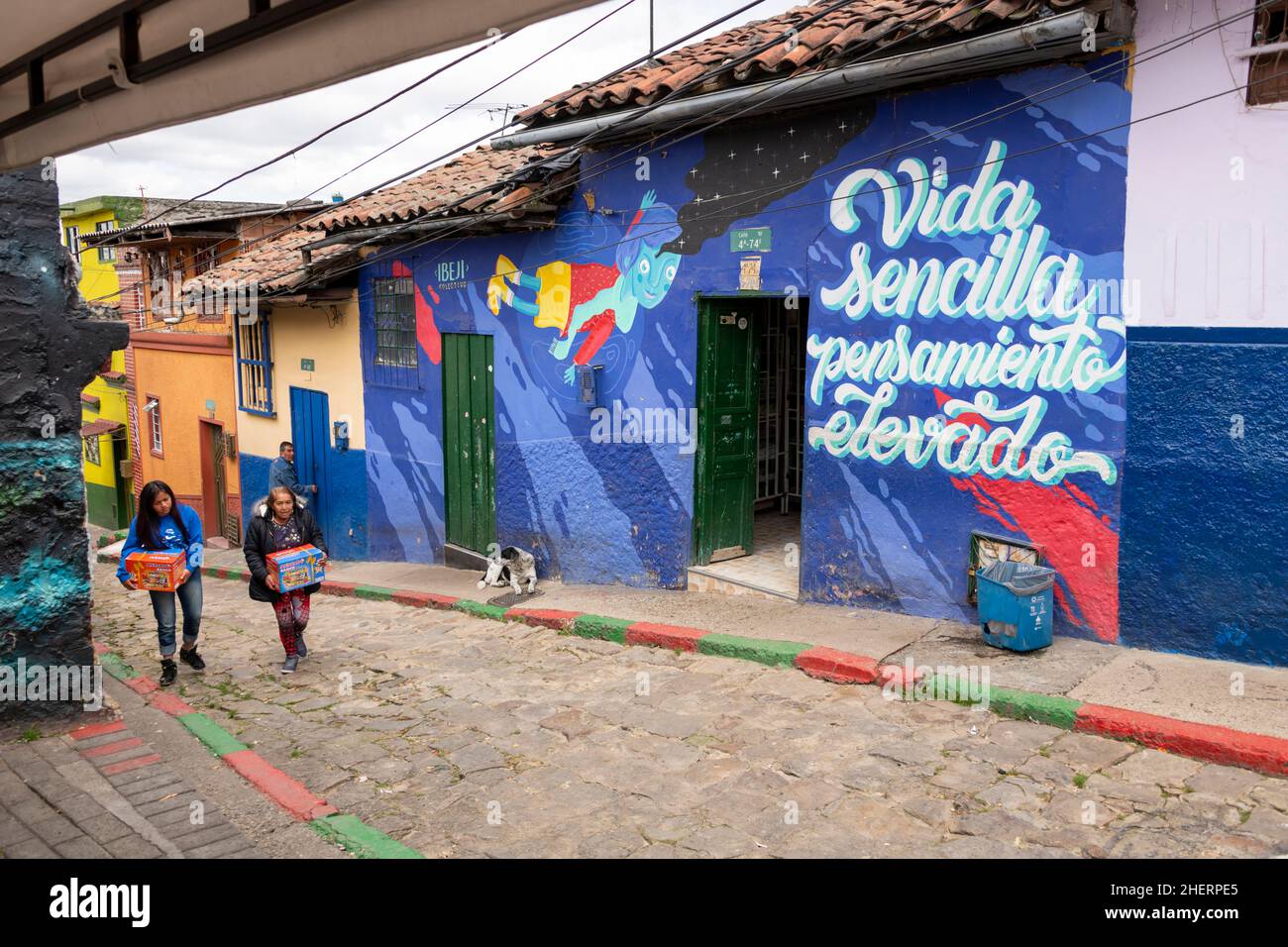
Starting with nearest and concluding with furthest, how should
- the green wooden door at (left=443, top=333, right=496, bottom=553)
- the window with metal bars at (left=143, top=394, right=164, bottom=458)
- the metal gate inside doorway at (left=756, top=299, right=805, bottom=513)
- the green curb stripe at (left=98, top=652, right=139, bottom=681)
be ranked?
the green curb stripe at (left=98, top=652, right=139, bottom=681) → the metal gate inside doorway at (left=756, top=299, right=805, bottom=513) → the green wooden door at (left=443, top=333, right=496, bottom=553) → the window with metal bars at (left=143, top=394, right=164, bottom=458)

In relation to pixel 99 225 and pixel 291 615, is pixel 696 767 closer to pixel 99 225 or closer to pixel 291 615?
pixel 291 615

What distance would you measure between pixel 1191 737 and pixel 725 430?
5.24m

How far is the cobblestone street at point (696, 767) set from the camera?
16.7ft

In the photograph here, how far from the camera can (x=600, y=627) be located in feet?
30.1

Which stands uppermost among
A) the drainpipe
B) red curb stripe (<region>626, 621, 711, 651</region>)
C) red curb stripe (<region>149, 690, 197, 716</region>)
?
the drainpipe

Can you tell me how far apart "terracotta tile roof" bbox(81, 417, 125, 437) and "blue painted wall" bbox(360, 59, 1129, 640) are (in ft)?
53.2

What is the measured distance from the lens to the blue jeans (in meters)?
8.13

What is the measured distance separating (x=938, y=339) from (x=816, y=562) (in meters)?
2.14

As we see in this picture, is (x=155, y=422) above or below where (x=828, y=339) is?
below

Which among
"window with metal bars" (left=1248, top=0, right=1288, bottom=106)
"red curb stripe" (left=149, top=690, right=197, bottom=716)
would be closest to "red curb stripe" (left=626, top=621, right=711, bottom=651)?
"red curb stripe" (left=149, top=690, right=197, bottom=716)

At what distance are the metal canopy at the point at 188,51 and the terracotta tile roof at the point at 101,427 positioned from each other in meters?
23.5

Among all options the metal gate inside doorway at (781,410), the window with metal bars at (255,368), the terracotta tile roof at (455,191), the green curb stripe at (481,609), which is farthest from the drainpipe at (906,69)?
the window with metal bars at (255,368)

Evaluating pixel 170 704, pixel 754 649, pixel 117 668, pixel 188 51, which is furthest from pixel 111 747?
pixel 188 51

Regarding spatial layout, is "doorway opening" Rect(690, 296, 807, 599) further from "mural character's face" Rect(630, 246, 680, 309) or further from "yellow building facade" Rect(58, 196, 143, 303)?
"yellow building facade" Rect(58, 196, 143, 303)
